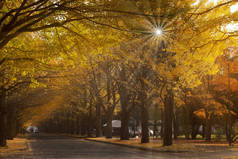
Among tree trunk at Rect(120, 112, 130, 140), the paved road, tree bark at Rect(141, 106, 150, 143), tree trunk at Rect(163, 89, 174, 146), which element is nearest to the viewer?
the paved road

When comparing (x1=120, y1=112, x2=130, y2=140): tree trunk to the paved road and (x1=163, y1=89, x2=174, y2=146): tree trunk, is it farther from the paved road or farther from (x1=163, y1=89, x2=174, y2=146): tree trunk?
the paved road

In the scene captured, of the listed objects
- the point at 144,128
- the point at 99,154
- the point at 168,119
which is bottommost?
the point at 99,154

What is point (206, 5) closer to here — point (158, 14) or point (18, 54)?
point (158, 14)

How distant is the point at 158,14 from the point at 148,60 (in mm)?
14852

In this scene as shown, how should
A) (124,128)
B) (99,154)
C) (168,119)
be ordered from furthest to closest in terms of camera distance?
(124,128), (168,119), (99,154)

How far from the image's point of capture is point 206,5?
1202cm

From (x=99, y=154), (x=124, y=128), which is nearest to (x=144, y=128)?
(x=124, y=128)

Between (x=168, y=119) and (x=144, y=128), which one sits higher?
(x=168, y=119)

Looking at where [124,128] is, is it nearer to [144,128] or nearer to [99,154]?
[144,128]

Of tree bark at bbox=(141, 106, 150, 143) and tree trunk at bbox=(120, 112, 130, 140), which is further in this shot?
tree trunk at bbox=(120, 112, 130, 140)

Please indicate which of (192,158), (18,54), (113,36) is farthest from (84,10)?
(192,158)

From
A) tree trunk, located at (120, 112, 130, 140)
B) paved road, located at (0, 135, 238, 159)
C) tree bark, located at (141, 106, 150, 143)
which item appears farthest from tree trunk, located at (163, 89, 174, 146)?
tree trunk, located at (120, 112, 130, 140)

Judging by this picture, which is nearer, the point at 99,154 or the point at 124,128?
the point at 99,154

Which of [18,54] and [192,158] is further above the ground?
[18,54]
